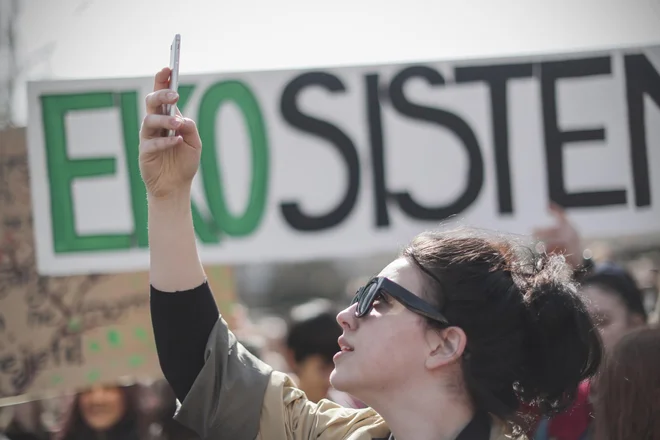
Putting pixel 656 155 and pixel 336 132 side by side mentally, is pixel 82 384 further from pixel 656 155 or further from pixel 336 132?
pixel 656 155

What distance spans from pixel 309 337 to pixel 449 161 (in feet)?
3.15

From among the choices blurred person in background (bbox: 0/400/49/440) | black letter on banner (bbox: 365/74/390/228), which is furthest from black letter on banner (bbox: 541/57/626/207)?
blurred person in background (bbox: 0/400/49/440)

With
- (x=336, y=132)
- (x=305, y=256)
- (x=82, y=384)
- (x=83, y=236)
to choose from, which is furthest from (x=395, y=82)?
→ (x=82, y=384)

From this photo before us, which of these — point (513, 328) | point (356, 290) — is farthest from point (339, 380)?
point (356, 290)

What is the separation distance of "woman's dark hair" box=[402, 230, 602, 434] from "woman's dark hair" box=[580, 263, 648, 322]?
4.17ft

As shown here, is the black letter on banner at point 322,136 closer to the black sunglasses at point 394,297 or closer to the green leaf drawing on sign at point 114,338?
the green leaf drawing on sign at point 114,338

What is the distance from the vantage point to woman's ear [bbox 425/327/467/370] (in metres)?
1.52

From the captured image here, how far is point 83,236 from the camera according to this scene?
2928 mm

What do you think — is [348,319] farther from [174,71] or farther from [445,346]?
[174,71]

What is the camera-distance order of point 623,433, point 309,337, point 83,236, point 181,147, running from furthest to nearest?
point 309,337
point 83,236
point 623,433
point 181,147

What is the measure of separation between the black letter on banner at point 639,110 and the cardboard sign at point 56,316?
181 centimetres

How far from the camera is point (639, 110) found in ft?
9.78

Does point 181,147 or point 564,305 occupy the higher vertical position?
point 181,147

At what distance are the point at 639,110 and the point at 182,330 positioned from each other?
6.87 feet
